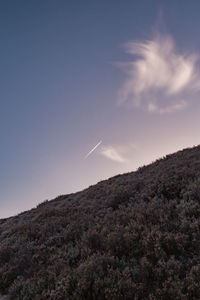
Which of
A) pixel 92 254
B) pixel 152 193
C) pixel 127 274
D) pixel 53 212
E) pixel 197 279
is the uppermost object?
pixel 53 212

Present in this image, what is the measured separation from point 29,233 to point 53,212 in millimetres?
2711

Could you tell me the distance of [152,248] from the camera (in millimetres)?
6598

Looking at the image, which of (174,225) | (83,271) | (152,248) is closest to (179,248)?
(152,248)

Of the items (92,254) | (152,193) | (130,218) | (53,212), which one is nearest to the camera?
(92,254)

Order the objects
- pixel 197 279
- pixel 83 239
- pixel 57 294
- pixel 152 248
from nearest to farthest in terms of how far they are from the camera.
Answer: pixel 197 279 < pixel 57 294 < pixel 152 248 < pixel 83 239

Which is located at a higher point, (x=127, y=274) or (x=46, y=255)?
(x=46, y=255)

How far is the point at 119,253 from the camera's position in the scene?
7.04m

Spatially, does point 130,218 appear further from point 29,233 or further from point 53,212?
point 53,212

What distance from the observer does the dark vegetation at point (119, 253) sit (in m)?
5.49

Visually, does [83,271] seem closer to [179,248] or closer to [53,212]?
[179,248]

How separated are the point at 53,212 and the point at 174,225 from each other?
775 cm

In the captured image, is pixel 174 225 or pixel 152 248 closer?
pixel 152 248

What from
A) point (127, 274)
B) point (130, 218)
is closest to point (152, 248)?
point (127, 274)

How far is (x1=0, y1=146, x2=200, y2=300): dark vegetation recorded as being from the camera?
5488mm
